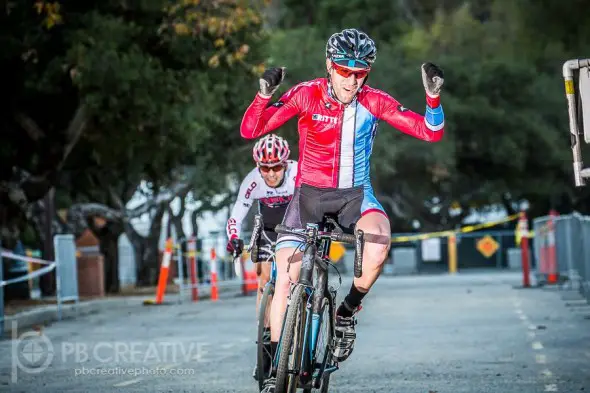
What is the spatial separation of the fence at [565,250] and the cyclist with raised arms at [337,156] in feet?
44.3

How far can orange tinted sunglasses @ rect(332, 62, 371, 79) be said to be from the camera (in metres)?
8.60

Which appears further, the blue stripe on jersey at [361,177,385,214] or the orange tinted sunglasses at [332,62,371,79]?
the blue stripe on jersey at [361,177,385,214]

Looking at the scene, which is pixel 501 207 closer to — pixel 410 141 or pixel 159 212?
pixel 410 141

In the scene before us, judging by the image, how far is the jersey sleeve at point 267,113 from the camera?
865 centimetres

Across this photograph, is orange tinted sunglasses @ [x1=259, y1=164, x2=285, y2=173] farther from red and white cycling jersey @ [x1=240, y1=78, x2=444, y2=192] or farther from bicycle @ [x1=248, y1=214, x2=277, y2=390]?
red and white cycling jersey @ [x1=240, y1=78, x2=444, y2=192]

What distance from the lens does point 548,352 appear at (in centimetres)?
1395

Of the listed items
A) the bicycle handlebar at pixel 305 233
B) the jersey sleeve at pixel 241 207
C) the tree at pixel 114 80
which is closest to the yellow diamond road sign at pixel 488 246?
the tree at pixel 114 80

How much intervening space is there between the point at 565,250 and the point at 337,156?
60.3 feet

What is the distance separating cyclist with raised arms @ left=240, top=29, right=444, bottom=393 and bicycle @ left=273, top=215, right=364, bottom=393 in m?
0.13

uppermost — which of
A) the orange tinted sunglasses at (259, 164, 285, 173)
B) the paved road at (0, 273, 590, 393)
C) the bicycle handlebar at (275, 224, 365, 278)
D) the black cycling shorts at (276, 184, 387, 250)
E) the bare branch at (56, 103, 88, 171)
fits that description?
the bare branch at (56, 103, 88, 171)

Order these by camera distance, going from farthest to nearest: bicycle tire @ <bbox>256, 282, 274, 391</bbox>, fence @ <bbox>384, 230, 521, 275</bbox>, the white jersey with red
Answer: fence @ <bbox>384, 230, 521, 275</bbox> < the white jersey with red < bicycle tire @ <bbox>256, 282, 274, 391</bbox>

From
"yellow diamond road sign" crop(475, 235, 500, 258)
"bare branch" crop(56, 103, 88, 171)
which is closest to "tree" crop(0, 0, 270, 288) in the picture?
"bare branch" crop(56, 103, 88, 171)

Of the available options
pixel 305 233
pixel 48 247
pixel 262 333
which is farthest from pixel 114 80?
pixel 305 233

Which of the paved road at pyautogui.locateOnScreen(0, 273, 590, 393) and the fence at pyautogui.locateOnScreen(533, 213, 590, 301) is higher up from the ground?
the fence at pyautogui.locateOnScreen(533, 213, 590, 301)
